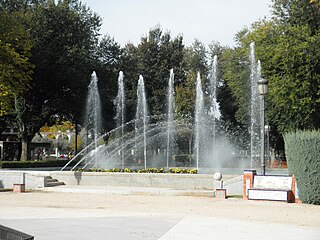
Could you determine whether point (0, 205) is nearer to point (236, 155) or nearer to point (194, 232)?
point (194, 232)

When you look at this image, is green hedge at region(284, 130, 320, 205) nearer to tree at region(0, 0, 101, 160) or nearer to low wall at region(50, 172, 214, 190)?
low wall at region(50, 172, 214, 190)

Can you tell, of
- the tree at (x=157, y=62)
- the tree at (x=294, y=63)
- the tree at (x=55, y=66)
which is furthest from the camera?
the tree at (x=157, y=62)

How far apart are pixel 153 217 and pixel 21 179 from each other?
1294 cm

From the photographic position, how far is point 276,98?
3884cm

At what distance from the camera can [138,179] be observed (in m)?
23.8

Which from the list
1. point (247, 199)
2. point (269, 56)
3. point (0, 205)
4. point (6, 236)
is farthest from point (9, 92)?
point (6, 236)

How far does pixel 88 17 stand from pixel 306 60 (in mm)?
20581

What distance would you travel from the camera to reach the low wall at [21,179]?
2434 cm

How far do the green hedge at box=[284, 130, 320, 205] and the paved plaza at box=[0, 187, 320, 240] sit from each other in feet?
2.45

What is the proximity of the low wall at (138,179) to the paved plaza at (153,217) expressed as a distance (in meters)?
2.51

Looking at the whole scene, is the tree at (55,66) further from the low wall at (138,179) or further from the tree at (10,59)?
the low wall at (138,179)

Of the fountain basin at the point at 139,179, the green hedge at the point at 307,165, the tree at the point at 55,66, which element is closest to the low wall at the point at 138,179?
the fountain basin at the point at 139,179

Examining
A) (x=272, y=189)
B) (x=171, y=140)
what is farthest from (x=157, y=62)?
(x=272, y=189)

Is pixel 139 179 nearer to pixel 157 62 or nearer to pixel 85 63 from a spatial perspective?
pixel 85 63
